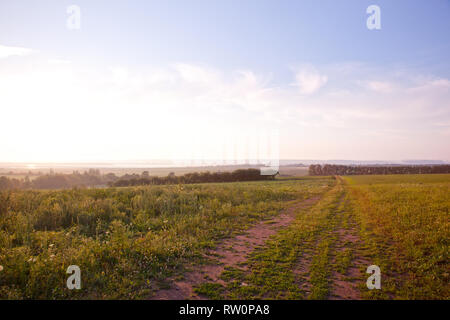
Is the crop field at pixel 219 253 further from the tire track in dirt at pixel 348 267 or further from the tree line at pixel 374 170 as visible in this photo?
the tree line at pixel 374 170

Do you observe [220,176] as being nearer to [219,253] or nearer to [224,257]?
[219,253]

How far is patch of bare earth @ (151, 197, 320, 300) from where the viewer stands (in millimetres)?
5203

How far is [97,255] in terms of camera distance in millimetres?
6758

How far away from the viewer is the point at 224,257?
7.32m

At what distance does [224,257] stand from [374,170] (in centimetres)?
11216

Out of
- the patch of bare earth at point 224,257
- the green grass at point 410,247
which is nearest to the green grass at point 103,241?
the patch of bare earth at point 224,257

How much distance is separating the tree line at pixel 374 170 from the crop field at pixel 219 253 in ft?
317

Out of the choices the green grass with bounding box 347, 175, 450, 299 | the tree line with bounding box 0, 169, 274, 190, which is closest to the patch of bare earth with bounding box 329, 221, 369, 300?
the green grass with bounding box 347, 175, 450, 299

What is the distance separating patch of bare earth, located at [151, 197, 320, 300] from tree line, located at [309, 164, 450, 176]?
98989 mm

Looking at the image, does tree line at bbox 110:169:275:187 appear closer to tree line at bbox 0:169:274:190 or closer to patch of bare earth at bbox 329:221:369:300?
tree line at bbox 0:169:274:190

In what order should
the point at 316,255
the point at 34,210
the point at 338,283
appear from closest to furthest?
the point at 338,283
the point at 316,255
the point at 34,210

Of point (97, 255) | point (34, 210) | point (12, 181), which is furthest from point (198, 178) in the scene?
point (97, 255)
